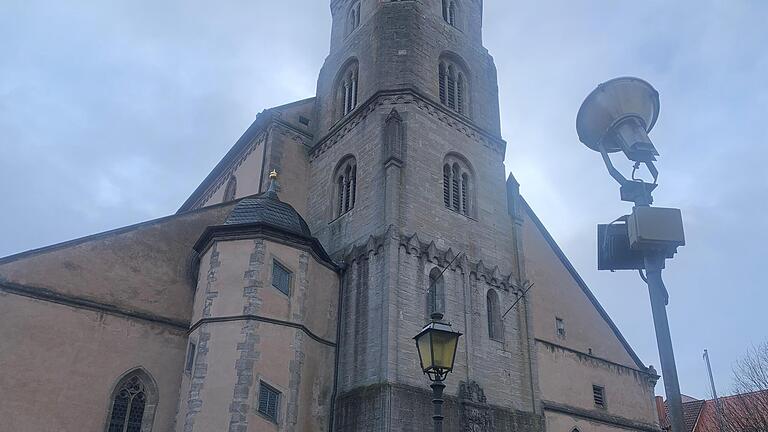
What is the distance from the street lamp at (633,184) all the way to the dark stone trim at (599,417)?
18870 millimetres

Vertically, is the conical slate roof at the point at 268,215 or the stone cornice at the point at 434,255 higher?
the conical slate roof at the point at 268,215

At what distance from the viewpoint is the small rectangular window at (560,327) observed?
26489 mm

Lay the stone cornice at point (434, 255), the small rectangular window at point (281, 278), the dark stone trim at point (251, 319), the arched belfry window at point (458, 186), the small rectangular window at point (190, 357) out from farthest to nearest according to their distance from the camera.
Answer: the arched belfry window at point (458, 186) < the stone cornice at point (434, 255) < the small rectangular window at point (281, 278) < the small rectangular window at point (190, 357) < the dark stone trim at point (251, 319)

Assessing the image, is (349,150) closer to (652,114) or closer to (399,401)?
(399,401)

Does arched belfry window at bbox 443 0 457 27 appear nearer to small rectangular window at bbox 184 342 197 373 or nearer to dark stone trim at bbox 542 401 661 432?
dark stone trim at bbox 542 401 661 432

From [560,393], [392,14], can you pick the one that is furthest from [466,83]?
[560,393]

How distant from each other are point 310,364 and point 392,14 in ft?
46.3

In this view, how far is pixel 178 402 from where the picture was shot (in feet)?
65.1

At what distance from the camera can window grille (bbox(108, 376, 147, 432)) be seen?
63.1ft

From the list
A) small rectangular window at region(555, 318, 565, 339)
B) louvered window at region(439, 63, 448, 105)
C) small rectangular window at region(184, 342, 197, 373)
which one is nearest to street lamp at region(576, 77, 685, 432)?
small rectangular window at region(184, 342, 197, 373)

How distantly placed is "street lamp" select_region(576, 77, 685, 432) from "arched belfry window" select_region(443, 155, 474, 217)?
1669cm

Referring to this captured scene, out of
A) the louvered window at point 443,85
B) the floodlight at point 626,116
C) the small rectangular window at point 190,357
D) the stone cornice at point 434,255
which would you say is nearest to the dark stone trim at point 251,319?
the small rectangular window at point 190,357

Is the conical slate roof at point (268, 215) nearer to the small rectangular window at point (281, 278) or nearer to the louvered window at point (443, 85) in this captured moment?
the small rectangular window at point (281, 278)

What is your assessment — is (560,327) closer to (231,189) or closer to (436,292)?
(436,292)
